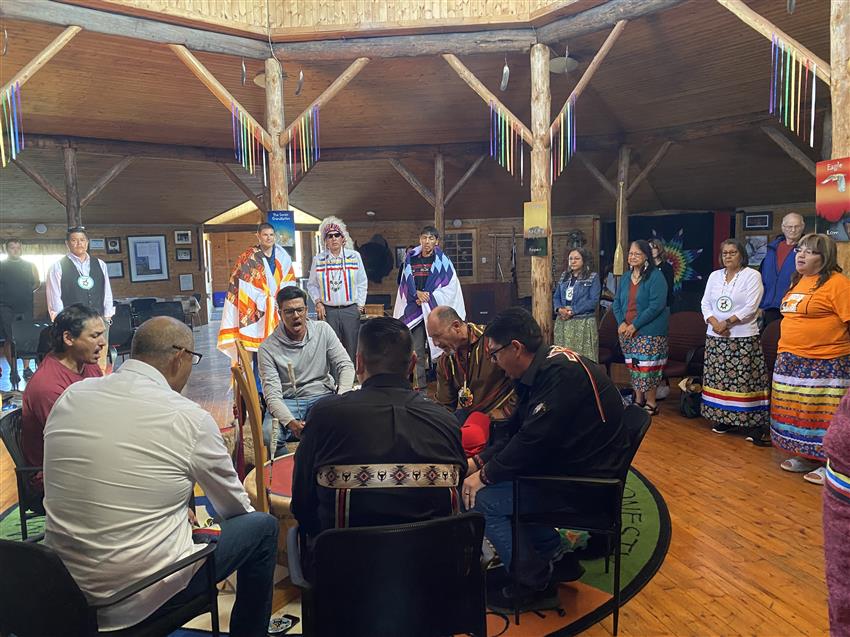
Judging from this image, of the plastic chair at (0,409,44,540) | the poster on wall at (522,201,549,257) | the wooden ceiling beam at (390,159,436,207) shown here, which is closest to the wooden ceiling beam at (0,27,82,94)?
the plastic chair at (0,409,44,540)

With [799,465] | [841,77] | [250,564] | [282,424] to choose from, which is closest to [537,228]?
[841,77]

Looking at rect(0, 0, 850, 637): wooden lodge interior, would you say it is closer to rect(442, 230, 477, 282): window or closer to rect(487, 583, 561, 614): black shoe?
rect(442, 230, 477, 282): window

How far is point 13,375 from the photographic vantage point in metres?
6.99

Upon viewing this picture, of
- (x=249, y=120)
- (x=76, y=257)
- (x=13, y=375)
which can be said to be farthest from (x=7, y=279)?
(x=249, y=120)

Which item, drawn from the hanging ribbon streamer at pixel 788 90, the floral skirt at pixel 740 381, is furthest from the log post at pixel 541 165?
the hanging ribbon streamer at pixel 788 90

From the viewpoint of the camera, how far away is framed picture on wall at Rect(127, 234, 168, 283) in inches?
522

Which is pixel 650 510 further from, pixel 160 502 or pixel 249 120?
pixel 249 120

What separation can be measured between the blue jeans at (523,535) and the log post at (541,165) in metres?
3.16

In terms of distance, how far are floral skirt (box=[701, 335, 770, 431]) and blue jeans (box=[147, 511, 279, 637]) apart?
13.0 ft

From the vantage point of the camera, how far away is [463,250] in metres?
13.7

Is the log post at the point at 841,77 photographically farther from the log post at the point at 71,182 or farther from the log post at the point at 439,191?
the log post at the point at 71,182

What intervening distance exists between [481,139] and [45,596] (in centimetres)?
956

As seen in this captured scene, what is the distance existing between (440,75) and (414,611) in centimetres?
717

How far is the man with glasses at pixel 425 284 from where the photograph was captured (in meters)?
5.95
